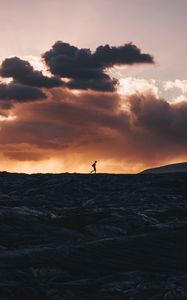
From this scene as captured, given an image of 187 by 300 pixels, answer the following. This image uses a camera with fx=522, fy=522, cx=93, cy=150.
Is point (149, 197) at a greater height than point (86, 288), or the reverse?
point (149, 197)

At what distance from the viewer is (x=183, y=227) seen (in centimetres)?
2464

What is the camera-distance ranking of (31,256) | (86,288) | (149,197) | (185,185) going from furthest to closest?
(185,185), (149,197), (31,256), (86,288)

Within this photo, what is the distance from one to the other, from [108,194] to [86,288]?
25897mm

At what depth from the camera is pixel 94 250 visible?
19.2 m

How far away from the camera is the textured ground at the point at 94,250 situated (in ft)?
50.5

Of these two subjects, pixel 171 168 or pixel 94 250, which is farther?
pixel 171 168

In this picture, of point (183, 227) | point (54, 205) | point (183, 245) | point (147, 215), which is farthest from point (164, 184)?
point (183, 245)

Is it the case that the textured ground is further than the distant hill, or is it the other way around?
the distant hill

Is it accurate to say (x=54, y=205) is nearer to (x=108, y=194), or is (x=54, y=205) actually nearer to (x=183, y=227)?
(x=108, y=194)

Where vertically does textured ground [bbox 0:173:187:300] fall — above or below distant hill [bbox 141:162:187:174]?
below

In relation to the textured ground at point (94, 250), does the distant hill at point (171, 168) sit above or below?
above

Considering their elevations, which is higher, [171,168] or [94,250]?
[171,168]

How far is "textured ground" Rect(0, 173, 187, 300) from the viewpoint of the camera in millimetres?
15391

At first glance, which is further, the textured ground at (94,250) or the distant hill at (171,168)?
the distant hill at (171,168)
